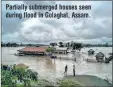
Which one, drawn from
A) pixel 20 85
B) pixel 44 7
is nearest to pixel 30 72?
pixel 20 85

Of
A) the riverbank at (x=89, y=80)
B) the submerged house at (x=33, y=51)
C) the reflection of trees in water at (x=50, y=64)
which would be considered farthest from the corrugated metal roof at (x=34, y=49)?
the riverbank at (x=89, y=80)

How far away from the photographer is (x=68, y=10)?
2.31m

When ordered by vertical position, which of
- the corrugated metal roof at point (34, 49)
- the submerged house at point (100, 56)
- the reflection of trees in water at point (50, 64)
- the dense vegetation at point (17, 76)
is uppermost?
the corrugated metal roof at point (34, 49)

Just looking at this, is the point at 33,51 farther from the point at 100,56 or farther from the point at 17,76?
the point at 100,56

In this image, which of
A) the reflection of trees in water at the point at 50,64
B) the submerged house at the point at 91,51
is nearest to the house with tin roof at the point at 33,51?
the reflection of trees in water at the point at 50,64

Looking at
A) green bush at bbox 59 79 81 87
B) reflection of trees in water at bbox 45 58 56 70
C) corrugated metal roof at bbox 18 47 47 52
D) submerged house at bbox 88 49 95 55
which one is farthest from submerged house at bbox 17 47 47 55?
A: submerged house at bbox 88 49 95 55

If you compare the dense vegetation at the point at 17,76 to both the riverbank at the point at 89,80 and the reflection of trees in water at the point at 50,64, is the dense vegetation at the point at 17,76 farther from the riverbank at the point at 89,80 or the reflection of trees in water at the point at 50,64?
the riverbank at the point at 89,80

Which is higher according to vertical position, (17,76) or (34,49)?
(34,49)

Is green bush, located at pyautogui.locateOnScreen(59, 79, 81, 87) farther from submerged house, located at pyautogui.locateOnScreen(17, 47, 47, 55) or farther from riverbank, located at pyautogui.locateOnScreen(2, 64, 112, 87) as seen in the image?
submerged house, located at pyautogui.locateOnScreen(17, 47, 47, 55)

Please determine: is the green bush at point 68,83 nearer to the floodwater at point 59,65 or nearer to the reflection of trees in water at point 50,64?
the floodwater at point 59,65

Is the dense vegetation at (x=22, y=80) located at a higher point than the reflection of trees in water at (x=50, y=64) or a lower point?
lower

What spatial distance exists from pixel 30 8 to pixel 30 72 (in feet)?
2.39

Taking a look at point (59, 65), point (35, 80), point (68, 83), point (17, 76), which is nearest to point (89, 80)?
point (68, 83)

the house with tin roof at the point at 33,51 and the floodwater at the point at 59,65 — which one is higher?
the house with tin roof at the point at 33,51
